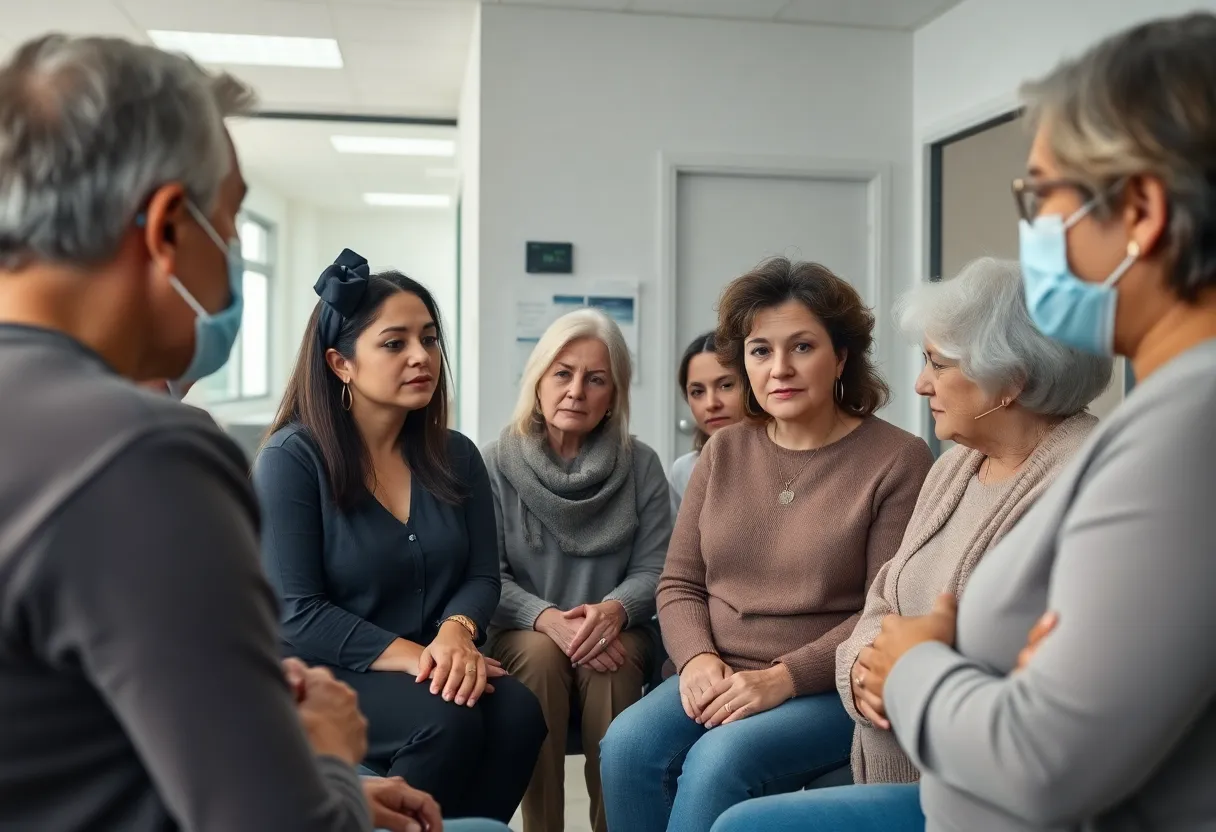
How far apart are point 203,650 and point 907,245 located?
4.57 metres

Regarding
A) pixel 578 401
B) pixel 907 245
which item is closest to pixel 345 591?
pixel 578 401

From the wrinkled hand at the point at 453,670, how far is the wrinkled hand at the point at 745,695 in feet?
1.42

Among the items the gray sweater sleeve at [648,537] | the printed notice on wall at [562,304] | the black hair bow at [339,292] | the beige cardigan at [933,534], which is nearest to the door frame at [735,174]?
the printed notice on wall at [562,304]

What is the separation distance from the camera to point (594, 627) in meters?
2.32

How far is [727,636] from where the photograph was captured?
6.86 feet

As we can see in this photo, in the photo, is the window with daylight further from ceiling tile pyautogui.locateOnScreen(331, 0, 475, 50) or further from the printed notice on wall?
the printed notice on wall

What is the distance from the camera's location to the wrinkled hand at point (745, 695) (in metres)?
1.89

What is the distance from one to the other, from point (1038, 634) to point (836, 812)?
0.58 meters

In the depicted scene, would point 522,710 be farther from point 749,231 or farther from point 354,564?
point 749,231

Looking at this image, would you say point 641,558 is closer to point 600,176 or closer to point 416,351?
point 416,351

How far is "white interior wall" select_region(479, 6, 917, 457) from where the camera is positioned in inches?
178

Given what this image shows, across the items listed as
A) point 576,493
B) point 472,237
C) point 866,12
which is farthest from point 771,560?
point 866,12

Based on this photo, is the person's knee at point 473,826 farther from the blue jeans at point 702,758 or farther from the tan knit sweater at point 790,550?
the tan knit sweater at point 790,550

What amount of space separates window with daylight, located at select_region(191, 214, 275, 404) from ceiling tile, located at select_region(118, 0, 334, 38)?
486 centimetres
